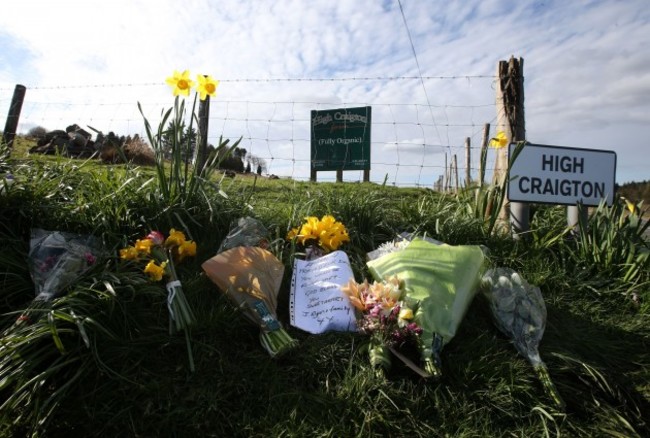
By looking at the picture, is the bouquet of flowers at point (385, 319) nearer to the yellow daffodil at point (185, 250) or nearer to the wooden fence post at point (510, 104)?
the yellow daffodil at point (185, 250)

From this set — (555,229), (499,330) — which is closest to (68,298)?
(499,330)

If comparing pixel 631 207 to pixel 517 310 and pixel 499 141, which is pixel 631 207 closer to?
pixel 499 141

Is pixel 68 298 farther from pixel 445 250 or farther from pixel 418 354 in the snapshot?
pixel 445 250

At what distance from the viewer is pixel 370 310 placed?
217cm

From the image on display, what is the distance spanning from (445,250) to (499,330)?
1.74 feet

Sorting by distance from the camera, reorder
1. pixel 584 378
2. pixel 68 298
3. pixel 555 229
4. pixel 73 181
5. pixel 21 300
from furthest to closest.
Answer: pixel 555 229 < pixel 73 181 < pixel 21 300 < pixel 584 378 < pixel 68 298

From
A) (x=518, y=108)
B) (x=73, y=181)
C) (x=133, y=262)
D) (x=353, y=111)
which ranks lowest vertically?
(x=133, y=262)

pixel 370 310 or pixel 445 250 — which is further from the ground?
pixel 445 250

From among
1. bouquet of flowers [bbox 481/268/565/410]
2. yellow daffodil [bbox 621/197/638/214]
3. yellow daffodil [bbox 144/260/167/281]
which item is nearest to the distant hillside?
yellow daffodil [bbox 621/197/638/214]

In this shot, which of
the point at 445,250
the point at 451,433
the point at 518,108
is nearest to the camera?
the point at 451,433

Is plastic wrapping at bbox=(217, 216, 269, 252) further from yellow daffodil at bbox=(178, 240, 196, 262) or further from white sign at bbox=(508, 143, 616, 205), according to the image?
white sign at bbox=(508, 143, 616, 205)

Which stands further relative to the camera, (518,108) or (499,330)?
(518,108)

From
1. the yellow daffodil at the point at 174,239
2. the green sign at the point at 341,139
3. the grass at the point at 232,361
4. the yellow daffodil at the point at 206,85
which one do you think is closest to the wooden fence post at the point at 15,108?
the grass at the point at 232,361

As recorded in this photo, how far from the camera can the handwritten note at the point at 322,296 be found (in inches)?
91.4
